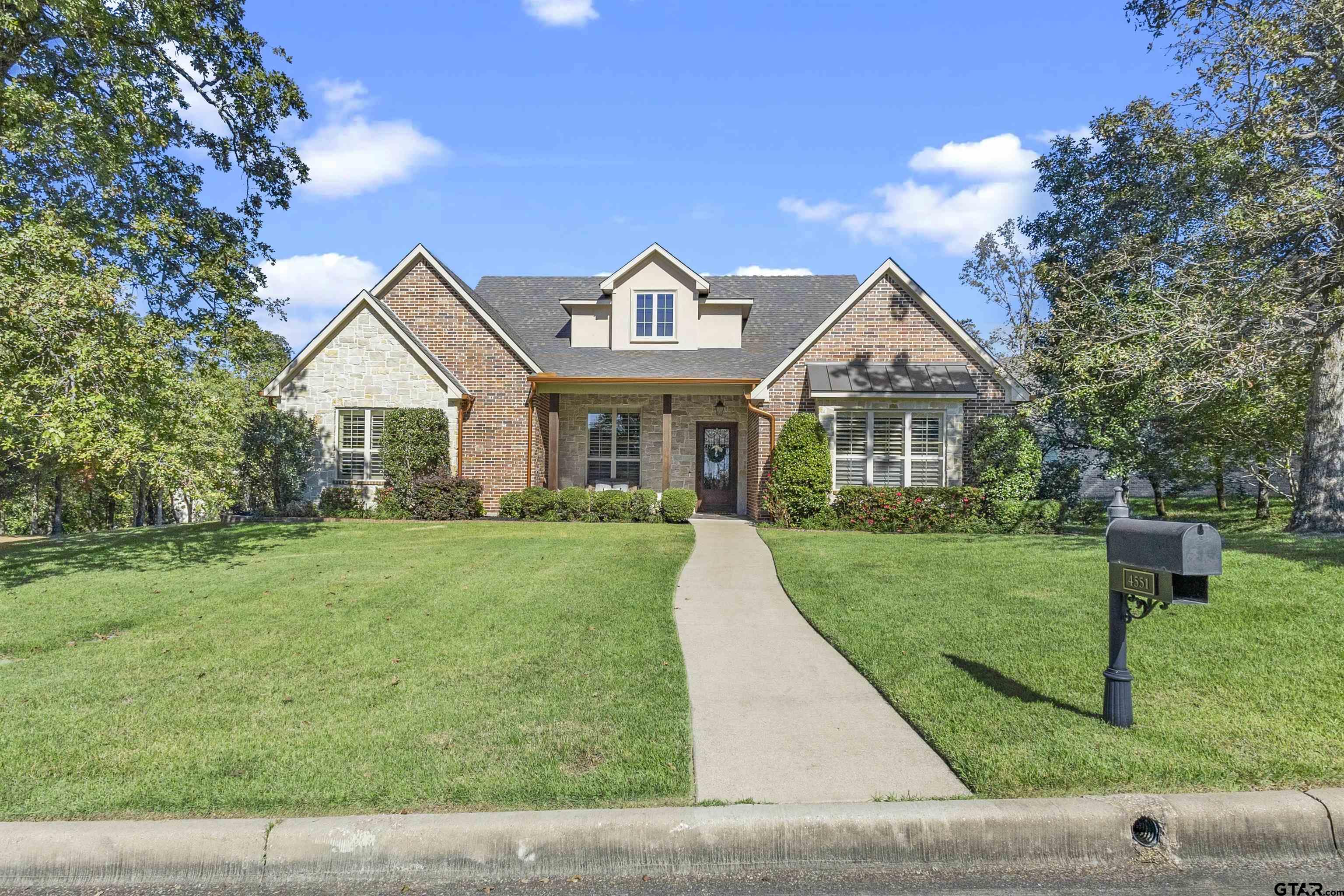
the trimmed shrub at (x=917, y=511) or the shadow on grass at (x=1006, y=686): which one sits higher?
the trimmed shrub at (x=917, y=511)

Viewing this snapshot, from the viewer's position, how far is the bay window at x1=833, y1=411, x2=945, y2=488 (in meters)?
17.8

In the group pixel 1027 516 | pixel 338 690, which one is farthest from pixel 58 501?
pixel 1027 516

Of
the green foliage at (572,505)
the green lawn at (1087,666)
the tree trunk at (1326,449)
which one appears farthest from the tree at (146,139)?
the tree trunk at (1326,449)

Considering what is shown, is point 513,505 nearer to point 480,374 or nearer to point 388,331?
point 480,374

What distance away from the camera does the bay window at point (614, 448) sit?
68.2 feet

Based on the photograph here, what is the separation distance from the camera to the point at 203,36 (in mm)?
14422

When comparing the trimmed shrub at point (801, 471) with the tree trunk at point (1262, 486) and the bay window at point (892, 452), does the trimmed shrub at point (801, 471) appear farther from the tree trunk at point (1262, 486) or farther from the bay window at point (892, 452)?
the tree trunk at point (1262, 486)

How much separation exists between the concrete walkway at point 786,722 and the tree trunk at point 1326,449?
39.6 feet

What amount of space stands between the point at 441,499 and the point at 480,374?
337cm

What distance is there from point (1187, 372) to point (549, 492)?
41.4 ft

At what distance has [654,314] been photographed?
2127 centimetres

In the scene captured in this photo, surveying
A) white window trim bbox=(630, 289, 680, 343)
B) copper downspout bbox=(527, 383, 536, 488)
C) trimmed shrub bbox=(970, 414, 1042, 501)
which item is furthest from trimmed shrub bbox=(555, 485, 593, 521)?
trimmed shrub bbox=(970, 414, 1042, 501)

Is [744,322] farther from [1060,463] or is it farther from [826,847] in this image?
[826,847]

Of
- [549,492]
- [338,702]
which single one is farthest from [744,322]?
[338,702]
